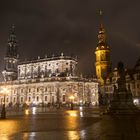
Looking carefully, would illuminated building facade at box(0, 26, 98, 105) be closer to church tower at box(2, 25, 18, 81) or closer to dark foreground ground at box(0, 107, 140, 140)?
church tower at box(2, 25, 18, 81)

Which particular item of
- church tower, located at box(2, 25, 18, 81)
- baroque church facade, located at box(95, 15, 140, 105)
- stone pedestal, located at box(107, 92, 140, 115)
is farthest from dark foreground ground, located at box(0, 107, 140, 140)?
church tower, located at box(2, 25, 18, 81)

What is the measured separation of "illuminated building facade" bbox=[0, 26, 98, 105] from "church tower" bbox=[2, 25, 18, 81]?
163cm

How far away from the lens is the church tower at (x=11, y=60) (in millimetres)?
120812

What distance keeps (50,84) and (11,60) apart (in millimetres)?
32064

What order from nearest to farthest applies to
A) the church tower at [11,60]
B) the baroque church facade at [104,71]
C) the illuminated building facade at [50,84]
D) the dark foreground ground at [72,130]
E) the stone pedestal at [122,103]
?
the dark foreground ground at [72,130] → the stone pedestal at [122,103] → the illuminated building facade at [50,84] → the baroque church facade at [104,71] → the church tower at [11,60]

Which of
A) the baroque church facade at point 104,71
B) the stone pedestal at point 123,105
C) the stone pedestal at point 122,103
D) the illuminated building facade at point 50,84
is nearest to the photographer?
the stone pedestal at point 123,105

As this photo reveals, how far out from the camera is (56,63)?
10644 centimetres

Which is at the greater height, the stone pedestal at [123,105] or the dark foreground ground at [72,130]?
the stone pedestal at [123,105]

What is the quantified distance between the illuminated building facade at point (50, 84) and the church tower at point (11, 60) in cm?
163

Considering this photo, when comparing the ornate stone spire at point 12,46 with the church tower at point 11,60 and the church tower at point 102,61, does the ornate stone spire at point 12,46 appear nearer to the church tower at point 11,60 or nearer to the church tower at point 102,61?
the church tower at point 11,60

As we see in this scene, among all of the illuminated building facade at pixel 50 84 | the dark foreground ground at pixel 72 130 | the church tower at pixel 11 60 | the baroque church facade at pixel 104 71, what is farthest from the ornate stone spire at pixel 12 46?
the dark foreground ground at pixel 72 130

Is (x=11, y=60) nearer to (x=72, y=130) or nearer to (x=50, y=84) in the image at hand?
(x=50, y=84)

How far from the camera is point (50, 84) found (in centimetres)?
10025

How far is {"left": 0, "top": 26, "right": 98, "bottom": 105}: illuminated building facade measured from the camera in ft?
322
